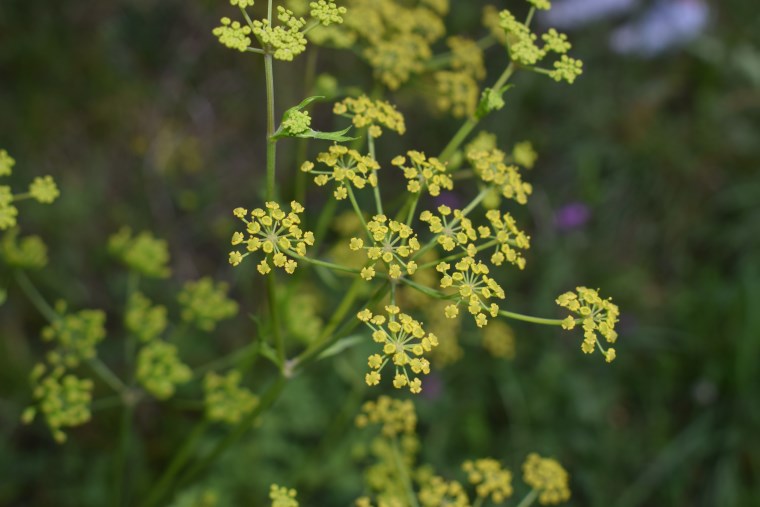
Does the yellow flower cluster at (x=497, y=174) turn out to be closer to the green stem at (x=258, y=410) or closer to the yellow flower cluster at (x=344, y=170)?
the yellow flower cluster at (x=344, y=170)

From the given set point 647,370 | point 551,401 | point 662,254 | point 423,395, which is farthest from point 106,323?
point 662,254

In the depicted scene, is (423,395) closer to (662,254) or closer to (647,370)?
(647,370)

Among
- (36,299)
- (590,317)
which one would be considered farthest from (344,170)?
(36,299)

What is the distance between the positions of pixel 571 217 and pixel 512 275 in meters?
0.69

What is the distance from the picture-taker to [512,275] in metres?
5.75

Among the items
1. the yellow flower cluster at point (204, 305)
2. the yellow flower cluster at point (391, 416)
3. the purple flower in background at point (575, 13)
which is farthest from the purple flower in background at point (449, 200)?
the yellow flower cluster at point (391, 416)

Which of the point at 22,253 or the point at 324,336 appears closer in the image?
the point at 324,336

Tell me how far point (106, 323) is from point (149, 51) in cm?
233

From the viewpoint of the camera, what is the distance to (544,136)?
6.40 m

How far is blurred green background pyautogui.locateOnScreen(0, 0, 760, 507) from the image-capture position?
14.6ft

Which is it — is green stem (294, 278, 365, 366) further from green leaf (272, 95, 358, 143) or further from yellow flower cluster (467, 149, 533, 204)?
green leaf (272, 95, 358, 143)

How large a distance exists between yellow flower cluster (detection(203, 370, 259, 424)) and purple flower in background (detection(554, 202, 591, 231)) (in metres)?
3.78

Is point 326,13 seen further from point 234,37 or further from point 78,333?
point 78,333

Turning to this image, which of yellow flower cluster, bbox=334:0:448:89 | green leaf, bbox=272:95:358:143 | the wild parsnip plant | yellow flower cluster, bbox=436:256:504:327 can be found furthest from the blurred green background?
green leaf, bbox=272:95:358:143
